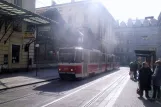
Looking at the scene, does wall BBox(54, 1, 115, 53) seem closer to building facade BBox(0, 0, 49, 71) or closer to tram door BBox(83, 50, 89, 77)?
building facade BBox(0, 0, 49, 71)

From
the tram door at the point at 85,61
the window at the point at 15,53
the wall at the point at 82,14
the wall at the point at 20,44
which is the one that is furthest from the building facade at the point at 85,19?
the tram door at the point at 85,61

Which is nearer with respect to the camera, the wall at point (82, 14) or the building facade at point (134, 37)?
the wall at point (82, 14)

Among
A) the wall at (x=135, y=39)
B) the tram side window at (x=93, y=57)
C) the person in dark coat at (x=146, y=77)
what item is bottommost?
the person in dark coat at (x=146, y=77)

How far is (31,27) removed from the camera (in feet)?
80.0

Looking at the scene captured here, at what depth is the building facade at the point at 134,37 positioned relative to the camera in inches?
2682

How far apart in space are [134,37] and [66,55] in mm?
56850

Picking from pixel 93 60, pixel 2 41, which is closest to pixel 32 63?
pixel 2 41

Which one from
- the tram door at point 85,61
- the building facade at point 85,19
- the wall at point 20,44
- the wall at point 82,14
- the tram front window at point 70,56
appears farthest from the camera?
the wall at point 82,14

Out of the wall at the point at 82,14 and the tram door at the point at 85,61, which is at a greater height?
the wall at the point at 82,14

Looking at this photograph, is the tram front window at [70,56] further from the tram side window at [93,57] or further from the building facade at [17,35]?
the building facade at [17,35]

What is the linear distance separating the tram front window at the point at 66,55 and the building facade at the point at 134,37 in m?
53.2

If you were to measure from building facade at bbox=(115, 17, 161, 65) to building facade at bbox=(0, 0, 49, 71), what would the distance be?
48966 mm

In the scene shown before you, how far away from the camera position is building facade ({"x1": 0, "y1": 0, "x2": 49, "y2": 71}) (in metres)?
18.1

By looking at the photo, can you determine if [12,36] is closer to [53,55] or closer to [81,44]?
[53,55]
